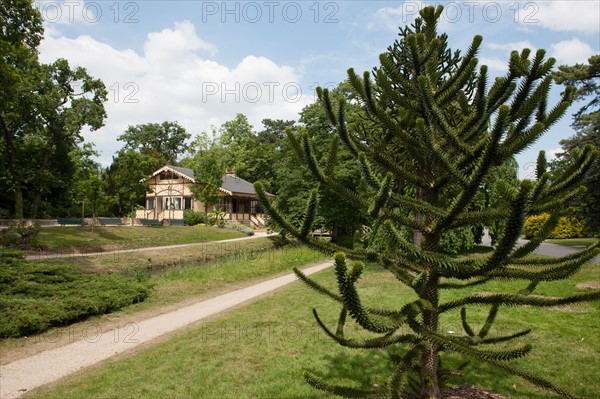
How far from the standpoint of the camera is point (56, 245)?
23.3 meters

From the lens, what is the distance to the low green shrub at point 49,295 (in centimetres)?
858

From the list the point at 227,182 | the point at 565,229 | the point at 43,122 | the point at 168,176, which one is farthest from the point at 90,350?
the point at 227,182

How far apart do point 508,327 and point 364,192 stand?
234 inches

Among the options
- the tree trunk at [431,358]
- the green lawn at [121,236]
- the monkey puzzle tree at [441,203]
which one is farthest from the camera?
the green lawn at [121,236]

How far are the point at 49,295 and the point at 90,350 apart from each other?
156 inches

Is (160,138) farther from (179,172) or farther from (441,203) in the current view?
(441,203)

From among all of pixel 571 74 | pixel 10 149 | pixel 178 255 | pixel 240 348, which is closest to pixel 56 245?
pixel 178 255

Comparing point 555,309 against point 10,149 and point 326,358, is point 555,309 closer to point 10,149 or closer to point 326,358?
point 326,358

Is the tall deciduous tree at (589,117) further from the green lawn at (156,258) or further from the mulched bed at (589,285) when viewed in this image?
the green lawn at (156,258)

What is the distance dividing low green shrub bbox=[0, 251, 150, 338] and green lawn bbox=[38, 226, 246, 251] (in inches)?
483

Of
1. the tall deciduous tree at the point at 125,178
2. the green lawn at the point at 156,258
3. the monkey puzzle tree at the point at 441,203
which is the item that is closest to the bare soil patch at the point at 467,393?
the monkey puzzle tree at the point at 441,203

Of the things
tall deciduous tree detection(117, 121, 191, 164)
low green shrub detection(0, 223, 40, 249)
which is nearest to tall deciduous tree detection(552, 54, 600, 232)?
low green shrub detection(0, 223, 40, 249)

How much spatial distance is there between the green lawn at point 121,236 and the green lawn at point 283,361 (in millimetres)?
19078

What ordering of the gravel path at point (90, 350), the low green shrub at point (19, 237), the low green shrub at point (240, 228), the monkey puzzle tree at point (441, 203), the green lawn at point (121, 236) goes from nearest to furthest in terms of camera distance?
the monkey puzzle tree at point (441, 203)
the gravel path at point (90, 350)
the low green shrub at point (19, 237)
the green lawn at point (121, 236)
the low green shrub at point (240, 228)
